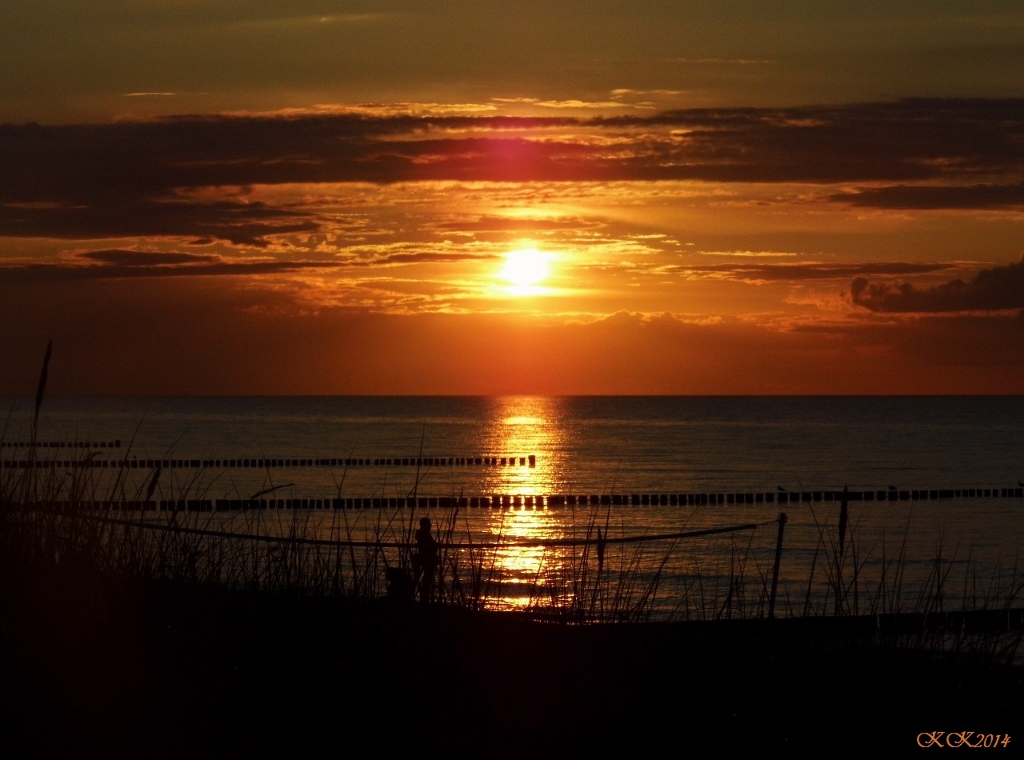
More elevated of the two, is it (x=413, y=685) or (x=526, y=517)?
(x=526, y=517)

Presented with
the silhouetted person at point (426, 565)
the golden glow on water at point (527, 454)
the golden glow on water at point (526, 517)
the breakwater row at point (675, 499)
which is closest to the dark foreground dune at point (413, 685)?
the silhouetted person at point (426, 565)

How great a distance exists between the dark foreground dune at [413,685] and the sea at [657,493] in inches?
23.5

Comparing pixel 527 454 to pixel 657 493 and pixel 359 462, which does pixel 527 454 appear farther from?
pixel 657 493

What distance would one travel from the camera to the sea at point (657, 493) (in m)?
10.1

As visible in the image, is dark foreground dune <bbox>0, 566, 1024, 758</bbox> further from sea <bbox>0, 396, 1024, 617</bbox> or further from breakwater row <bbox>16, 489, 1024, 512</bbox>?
breakwater row <bbox>16, 489, 1024, 512</bbox>

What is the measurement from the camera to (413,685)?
228 inches

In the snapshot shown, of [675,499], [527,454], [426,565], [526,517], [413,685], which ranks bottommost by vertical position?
[413,685]

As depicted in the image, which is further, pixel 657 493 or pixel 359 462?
pixel 359 462

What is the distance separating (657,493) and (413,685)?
4183 centimetres

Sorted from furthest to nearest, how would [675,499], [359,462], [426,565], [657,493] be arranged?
→ [359,462], [657,493], [675,499], [426,565]

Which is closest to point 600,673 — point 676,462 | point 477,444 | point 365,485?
point 365,485

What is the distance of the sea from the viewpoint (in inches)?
399

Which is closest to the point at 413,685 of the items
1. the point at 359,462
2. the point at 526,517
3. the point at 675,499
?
the point at 526,517

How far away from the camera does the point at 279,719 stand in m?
5.56
